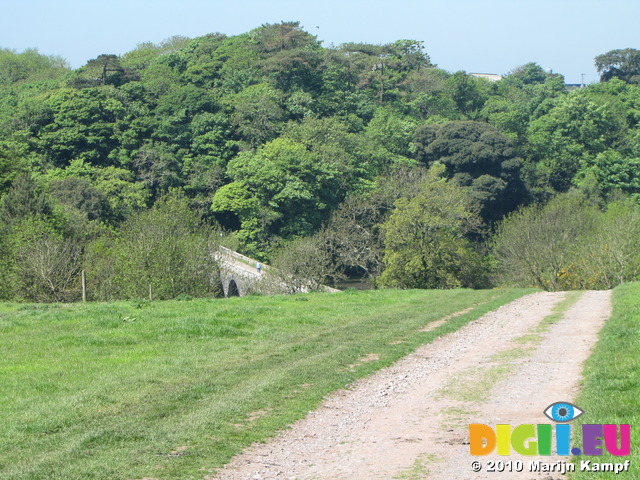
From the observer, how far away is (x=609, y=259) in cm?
→ 4119

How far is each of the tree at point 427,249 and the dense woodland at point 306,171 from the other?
0.36 feet

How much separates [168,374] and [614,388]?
23.5 ft

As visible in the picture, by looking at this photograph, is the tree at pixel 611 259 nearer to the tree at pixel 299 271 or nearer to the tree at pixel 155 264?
the tree at pixel 299 271

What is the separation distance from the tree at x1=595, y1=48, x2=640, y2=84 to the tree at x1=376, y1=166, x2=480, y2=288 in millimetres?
84027

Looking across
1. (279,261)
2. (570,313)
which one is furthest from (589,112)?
(570,313)

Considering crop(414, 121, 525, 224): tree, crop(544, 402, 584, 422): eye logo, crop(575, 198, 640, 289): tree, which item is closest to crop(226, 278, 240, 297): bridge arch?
crop(575, 198, 640, 289): tree

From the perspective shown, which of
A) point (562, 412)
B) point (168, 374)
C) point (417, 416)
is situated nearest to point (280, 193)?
point (168, 374)

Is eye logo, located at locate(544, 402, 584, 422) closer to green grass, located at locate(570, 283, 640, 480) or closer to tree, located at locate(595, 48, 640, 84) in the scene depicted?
green grass, located at locate(570, 283, 640, 480)

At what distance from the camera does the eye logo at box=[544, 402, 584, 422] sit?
919 centimetres

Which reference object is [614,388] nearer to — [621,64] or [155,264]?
[155,264]

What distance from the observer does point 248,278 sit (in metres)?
44.8

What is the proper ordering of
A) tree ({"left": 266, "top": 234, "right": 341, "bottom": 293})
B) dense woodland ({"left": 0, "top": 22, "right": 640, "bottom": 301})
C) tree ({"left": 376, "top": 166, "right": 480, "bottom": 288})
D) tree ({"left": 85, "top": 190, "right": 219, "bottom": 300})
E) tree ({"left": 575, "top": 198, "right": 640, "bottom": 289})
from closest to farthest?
tree ({"left": 85, "top": 190, "right": 219, "bottom": 300}) < dense woodland ({"left": 0, "top": 22, "right": 640, "bottom": 301}) < tree ({"left": 266, "top": 234, "right": 341, "bottom": 293}) < tree ({"left": 575, "top": 198, "right": 640, "bottom": 289}) < tree ({"left": 376, "top": 166, "right": 480, "bottom": 288})

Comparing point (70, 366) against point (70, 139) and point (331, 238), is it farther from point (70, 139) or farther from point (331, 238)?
point (70, 139)

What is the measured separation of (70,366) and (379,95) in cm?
8838
